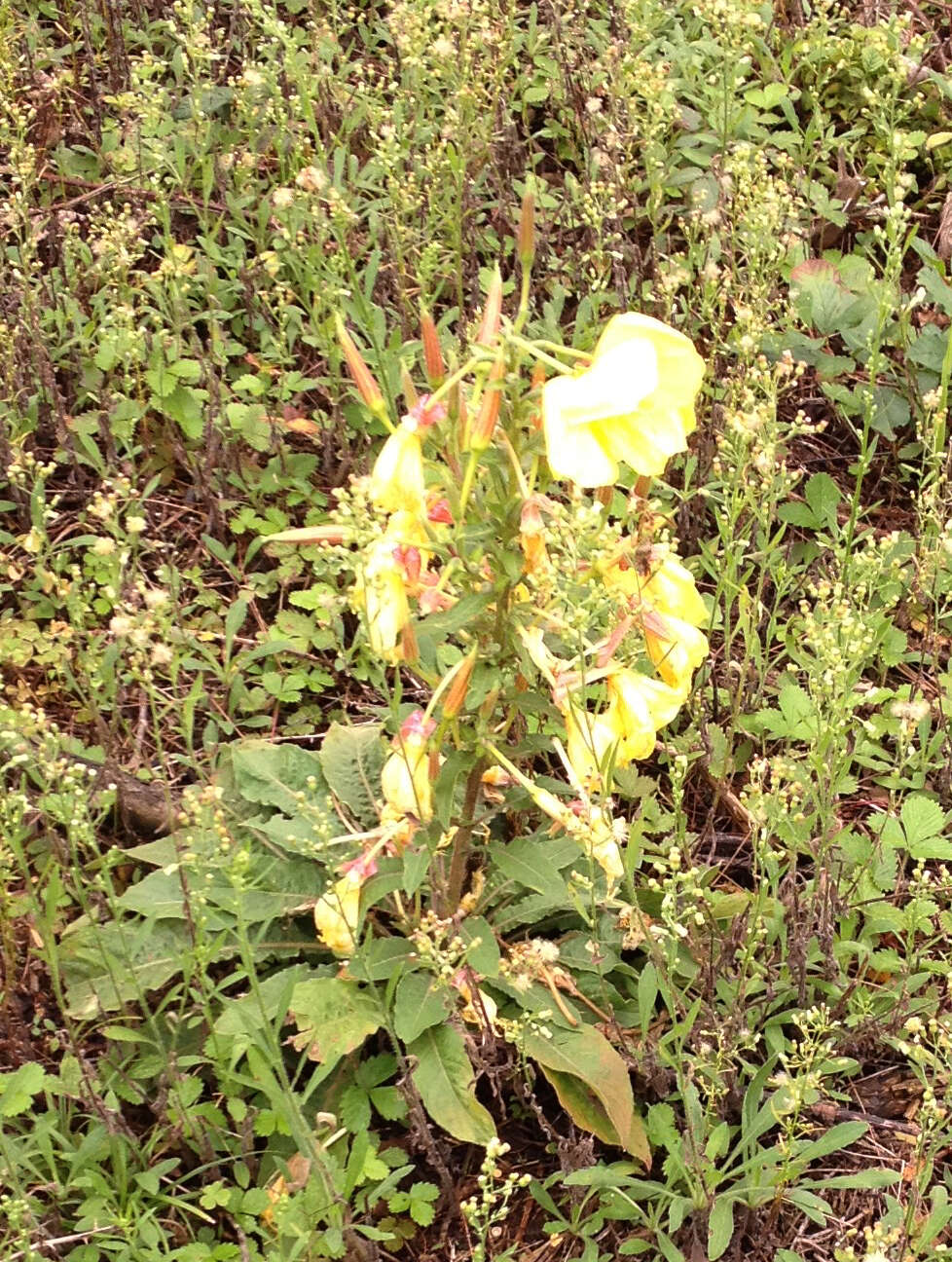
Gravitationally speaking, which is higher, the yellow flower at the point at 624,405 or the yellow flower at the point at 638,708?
the yellow flower at the point at 624,405

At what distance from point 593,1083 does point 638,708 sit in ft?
1.97

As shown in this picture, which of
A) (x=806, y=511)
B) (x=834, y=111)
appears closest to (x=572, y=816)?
(x=806, y=511)

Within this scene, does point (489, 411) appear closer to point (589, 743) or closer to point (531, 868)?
point (589, 743)

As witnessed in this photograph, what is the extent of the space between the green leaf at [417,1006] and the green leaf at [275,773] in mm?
388

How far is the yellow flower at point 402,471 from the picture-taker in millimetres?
1737

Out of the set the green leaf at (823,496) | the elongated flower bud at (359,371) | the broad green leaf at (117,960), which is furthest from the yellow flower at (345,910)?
the green leaf at (823,496)

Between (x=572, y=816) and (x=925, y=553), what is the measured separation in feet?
3.59

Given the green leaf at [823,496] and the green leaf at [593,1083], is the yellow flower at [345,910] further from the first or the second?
the green leaf at [823,496]

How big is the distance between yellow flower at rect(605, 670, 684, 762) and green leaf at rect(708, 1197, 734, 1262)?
2.23 feet

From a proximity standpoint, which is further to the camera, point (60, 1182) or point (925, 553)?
point (925, 553)

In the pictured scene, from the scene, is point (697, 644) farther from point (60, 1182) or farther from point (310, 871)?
point (60, 1182)

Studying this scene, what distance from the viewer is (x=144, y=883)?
226cm

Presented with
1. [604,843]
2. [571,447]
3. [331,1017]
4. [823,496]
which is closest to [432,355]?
[571,447]

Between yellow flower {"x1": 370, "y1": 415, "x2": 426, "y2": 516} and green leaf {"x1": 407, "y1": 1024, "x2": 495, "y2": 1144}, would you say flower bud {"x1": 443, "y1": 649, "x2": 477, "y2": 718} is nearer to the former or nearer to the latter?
yellow flower {"x1": 370, "y1": 415, "x2": 426, "y2": 516}
